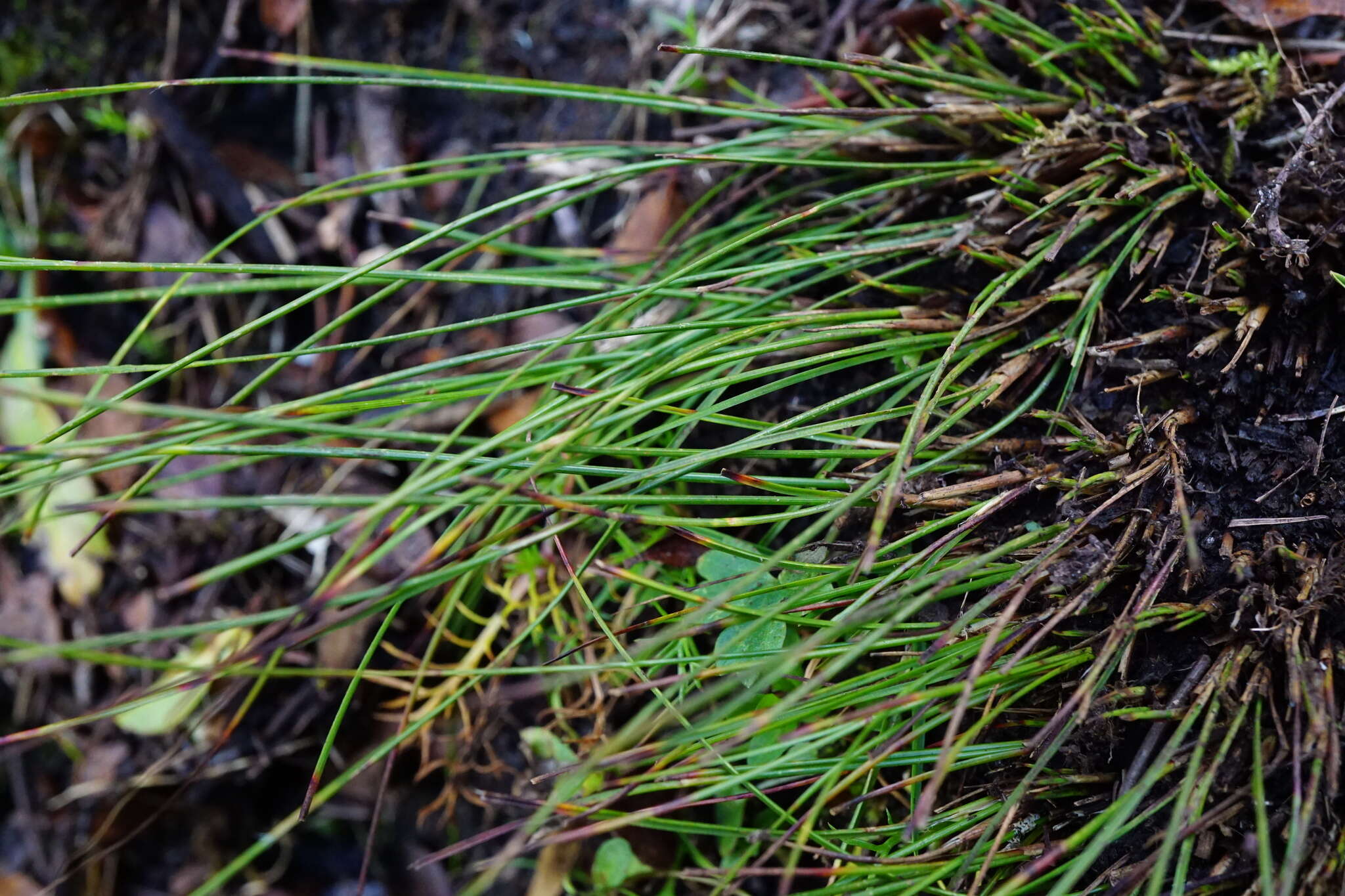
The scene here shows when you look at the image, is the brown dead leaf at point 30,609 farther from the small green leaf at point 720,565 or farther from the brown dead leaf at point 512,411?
the small green leaf at point 720,565

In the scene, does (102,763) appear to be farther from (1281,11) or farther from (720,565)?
(1281,11)

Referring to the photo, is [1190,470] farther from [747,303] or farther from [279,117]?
[279,117]

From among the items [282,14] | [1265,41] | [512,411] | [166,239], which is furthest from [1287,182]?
[166,239]

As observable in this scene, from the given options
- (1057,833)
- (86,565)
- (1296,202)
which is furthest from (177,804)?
(1296,202)

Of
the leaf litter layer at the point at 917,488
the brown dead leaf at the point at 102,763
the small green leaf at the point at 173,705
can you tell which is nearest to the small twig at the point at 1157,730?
the leaf litter layer at the point at 917,488

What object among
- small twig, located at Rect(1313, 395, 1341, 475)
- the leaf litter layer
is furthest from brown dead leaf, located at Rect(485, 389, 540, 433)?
small twig, located at Rect(1313, 395, 1341, 475)

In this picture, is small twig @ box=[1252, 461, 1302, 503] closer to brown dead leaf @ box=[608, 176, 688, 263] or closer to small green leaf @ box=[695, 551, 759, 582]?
small green leaf @ box=[695, 551, 759, 582]
